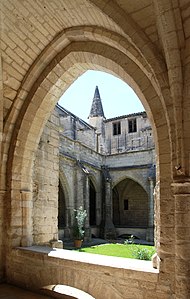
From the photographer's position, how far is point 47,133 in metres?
5.26

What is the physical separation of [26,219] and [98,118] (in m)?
20.7

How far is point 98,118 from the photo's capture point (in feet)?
80.7

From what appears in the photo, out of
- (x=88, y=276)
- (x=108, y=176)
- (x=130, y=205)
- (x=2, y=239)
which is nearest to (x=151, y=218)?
(x=108, y=176)

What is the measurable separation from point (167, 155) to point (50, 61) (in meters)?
2.52

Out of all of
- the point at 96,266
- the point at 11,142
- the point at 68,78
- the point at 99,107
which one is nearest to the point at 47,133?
the point at 11,142

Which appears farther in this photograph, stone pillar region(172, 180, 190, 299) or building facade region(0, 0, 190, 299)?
building facade region(0, 0, 190, 299)

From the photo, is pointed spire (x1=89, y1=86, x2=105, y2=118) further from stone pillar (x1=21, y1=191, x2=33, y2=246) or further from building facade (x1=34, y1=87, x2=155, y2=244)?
stone pillar (x1=21, y1=191, x2=33, y2=246)

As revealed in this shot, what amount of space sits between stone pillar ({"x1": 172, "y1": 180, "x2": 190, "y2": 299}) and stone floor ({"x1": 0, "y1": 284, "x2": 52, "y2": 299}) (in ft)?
6.18

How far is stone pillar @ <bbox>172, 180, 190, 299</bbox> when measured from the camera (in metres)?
2.40

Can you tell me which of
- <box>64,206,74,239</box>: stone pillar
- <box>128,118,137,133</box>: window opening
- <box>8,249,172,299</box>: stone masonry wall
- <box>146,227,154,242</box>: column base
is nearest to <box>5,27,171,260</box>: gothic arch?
<box>8,249,172,299</box>: stone masonry wall

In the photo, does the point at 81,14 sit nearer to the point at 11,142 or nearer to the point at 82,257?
the point at 11,142

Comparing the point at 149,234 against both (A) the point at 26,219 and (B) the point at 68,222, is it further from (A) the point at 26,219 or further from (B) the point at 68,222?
(A) the point at 26,219

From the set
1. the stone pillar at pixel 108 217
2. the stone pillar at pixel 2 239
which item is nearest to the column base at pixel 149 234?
the stone pillar at pixel 108 217

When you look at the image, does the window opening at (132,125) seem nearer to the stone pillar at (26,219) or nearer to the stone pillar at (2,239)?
the stone pillar at (26,219)
